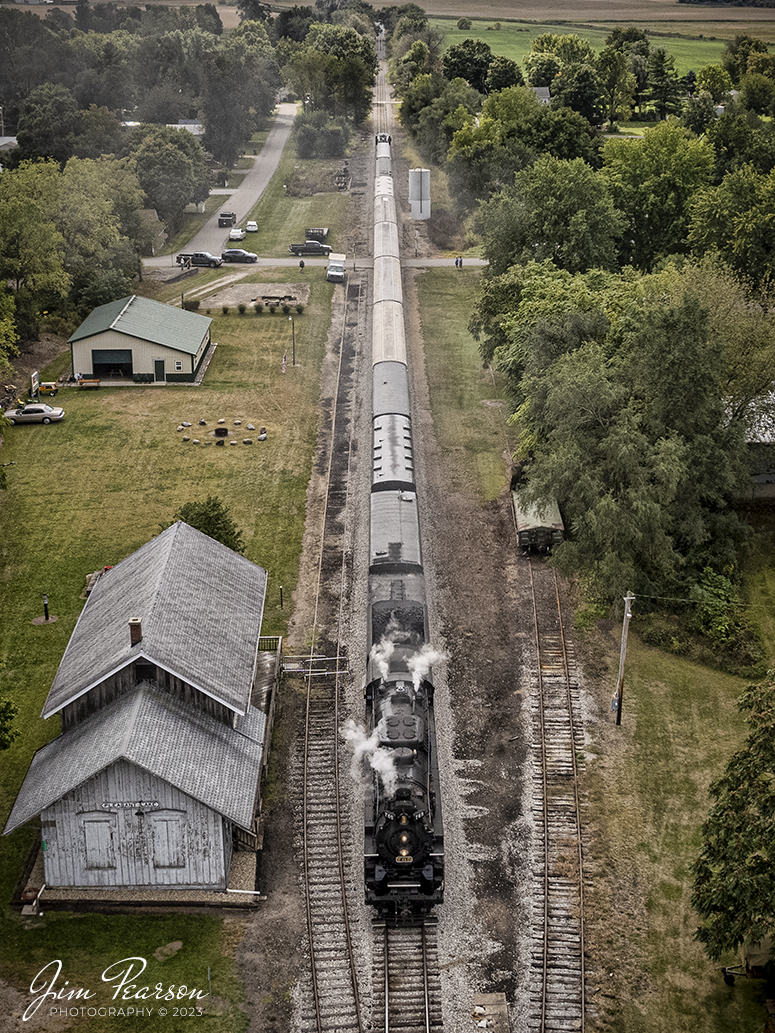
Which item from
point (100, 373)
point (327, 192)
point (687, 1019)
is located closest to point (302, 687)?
point (687, 1019)

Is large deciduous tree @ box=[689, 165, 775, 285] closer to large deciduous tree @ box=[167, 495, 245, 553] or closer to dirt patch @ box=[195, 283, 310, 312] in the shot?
dirt patch @ box=[195, 283, 310, 312]

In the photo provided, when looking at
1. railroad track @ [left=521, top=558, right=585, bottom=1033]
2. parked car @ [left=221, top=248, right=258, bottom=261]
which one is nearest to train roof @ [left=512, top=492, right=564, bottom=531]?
railroad track @ [left=521, top=558, right=585, bottom=1033]

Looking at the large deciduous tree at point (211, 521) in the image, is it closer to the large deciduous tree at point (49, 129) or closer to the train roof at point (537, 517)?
the train roof at point (537, 517)

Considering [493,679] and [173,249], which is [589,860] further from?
[173,249]

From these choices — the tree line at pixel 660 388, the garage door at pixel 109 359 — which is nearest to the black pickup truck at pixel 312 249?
the tree line at pixel 660 388

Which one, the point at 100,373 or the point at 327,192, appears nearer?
the point at 100,373

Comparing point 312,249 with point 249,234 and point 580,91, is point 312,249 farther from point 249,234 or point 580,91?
point 580,91
